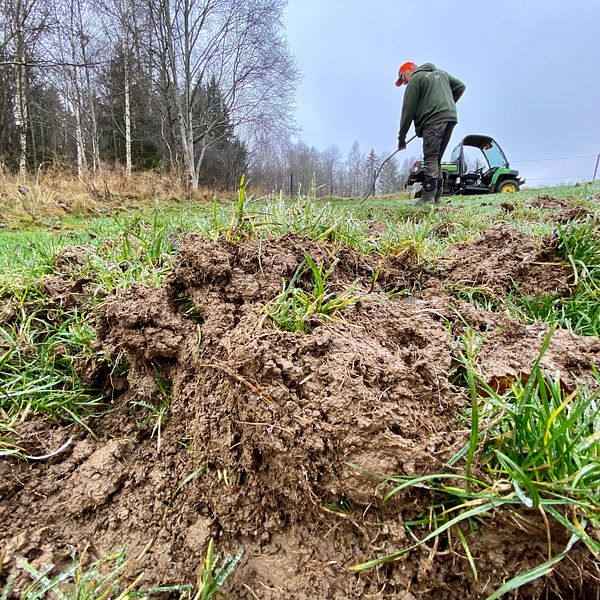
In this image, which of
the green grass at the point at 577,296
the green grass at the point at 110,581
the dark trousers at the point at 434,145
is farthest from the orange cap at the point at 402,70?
the green grass at the point at 110,581

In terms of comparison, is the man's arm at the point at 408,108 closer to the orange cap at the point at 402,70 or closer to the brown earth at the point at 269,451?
the orange cap at the point at 402,70

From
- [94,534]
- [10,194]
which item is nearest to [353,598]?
[94,534]

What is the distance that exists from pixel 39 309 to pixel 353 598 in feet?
5.38

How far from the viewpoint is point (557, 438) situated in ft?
2.27

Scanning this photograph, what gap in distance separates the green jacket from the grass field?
500 cm

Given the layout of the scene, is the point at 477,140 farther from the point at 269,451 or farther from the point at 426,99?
the point at 269,451

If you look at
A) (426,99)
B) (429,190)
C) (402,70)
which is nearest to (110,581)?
(429,190)

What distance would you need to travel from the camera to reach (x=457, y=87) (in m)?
6.92

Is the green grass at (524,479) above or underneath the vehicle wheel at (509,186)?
underneath

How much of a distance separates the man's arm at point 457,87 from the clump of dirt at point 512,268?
6.62m

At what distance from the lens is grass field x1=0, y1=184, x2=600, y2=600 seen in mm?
696

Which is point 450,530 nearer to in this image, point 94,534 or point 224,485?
point 224,485

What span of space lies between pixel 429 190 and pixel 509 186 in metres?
9.97

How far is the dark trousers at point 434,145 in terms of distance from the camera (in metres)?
6.16
